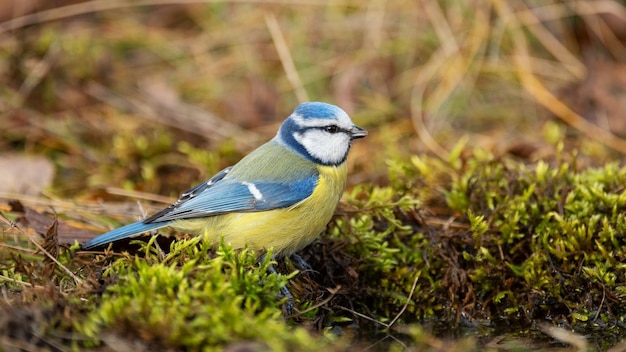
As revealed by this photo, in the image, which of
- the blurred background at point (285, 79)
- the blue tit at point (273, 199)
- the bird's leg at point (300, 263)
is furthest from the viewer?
the blurred background at point (285, 79)

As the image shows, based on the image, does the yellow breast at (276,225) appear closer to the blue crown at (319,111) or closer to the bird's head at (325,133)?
the bird's head at (325,133)

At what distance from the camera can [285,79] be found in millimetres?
6203

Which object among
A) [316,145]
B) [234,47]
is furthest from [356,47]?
[316,145]

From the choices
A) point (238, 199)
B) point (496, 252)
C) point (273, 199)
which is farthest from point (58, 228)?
point (496, 252)

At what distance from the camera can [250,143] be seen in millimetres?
5254

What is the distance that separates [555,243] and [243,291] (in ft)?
4.94

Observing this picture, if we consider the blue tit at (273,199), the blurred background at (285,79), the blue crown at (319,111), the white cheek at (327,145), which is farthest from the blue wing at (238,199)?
the blurred background at (285,79)

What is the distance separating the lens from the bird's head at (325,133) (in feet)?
11.3

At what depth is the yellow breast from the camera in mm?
3168

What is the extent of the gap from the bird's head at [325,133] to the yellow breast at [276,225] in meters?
0.24

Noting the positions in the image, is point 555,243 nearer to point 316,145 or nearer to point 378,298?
point 378,298

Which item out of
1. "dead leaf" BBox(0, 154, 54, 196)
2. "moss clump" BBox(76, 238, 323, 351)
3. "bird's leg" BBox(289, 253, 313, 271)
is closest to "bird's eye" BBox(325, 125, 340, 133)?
"bird's leg" BBox(289, 253, 313, 271)

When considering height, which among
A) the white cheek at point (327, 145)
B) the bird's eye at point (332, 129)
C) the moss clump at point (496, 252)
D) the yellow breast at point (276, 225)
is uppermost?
the bird's eye at point (332, 129)

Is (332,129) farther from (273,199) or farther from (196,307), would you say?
(196,307)
